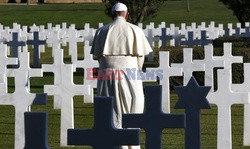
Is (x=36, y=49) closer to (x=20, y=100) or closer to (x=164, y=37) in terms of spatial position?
(x=164, y=37)

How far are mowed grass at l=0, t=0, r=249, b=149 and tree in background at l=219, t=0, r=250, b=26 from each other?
5520 millimetres

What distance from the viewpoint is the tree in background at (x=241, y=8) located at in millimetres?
39625

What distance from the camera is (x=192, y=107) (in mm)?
8500

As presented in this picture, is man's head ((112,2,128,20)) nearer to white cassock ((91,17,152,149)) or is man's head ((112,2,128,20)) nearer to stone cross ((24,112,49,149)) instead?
white cassock ((91,17,152,149))

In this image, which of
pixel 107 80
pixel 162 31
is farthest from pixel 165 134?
pixel 162 31

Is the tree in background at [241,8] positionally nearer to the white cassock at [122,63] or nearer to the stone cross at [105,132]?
the white cassock at [122,63]

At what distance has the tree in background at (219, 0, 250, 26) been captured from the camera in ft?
130

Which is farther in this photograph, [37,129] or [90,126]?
[90,126]

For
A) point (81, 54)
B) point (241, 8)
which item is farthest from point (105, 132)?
point (241, 8)

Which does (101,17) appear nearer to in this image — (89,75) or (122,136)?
(89,75)

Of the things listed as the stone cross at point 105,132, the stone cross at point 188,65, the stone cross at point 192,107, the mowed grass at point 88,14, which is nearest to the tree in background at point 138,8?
the stone cross at point 188,65

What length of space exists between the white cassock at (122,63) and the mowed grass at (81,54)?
5.06 feet

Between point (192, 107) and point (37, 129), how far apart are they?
1750 millimetres

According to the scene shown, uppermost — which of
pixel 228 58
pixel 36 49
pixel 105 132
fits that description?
pixel 36 49
